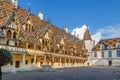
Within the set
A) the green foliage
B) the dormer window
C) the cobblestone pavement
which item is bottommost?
the cobblestone pavement

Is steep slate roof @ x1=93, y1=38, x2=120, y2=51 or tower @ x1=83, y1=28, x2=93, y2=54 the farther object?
tower @ x1=83, y1=28, x2=93, y2=54

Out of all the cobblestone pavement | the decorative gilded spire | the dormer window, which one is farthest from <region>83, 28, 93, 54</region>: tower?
the cobblestone pavement

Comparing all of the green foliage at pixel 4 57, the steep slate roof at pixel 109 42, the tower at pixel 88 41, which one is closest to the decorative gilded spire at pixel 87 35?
the tower at pixel 88 41

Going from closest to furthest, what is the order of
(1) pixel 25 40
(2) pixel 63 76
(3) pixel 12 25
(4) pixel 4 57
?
(4) pixel 4 57 → (2) pixel 63 76 → (3) pixel 12 25 → (1) pixel 25 40

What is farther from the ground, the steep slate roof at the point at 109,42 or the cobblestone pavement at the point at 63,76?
the steep slate roof at the point at 109,42

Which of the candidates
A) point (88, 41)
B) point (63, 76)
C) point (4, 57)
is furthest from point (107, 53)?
point (4, 57)

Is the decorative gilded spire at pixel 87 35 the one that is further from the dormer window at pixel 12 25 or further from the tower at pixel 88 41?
the dormer window at pixel 12 25

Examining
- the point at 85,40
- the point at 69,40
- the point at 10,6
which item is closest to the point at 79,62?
the point at 69,40

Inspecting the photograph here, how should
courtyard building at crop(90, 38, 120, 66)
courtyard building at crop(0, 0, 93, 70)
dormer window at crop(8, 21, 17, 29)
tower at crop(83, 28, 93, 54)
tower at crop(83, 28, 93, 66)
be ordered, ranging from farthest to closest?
1. tower at crop(83, 28, 93, 54)
2. tower at crop(83, 28, 93, 66)
3. courtyard building at crop(90, 38, 120, 66)
4. dormer window at crop(8, 21, 17, 29)
5. courtyard building at crop(0, 0, 93, 70)

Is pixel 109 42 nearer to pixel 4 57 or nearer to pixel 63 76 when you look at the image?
pixel 63 76

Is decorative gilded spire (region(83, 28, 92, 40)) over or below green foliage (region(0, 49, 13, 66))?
over

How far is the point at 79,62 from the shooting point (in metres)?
67.6

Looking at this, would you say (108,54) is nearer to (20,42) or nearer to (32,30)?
(32,30)

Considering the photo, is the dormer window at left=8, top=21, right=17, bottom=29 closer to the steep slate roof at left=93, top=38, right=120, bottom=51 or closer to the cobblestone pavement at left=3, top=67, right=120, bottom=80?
the cobblestone pavement at left=3, top=67, right=120, bottom=80
